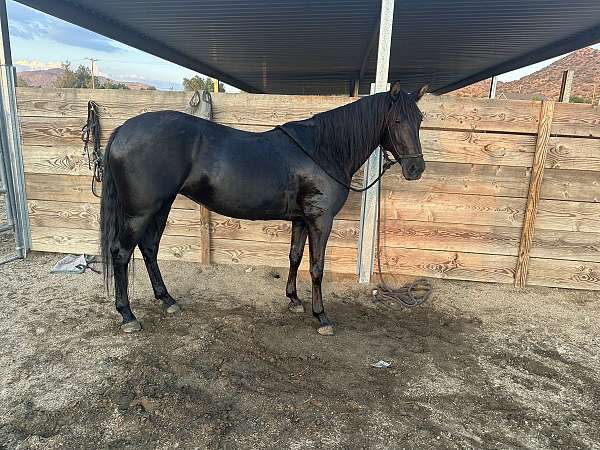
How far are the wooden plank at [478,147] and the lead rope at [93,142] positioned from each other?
3.16 meters

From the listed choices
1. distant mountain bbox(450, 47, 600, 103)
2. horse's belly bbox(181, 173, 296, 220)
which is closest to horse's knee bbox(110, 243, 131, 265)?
horse's belly bbox(181, 173, 296, 220)

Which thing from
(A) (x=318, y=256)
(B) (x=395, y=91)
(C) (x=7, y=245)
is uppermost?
(B) (x=395, y=91)

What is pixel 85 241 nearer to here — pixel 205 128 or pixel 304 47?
pixel 205 128

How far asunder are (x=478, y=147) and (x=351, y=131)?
1512mm

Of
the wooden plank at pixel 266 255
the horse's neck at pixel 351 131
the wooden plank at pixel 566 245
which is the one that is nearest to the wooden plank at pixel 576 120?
the wooden plank at pixel 566 245

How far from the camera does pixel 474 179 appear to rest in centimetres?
359

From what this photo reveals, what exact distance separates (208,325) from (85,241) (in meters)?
2.13

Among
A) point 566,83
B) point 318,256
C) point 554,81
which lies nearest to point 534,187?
point 566,83

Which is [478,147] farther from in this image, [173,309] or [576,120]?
[173,309]

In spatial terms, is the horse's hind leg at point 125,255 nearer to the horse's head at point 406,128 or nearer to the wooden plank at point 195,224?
the wooden plank at point 195,224

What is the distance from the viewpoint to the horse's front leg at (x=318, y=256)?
2811 millimetres

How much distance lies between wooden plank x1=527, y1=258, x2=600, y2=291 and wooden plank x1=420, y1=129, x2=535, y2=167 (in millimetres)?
1005

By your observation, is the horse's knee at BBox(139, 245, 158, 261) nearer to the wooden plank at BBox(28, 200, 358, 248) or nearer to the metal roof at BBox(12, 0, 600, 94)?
the wooden plank at BBox(28, 200, 358, 248)

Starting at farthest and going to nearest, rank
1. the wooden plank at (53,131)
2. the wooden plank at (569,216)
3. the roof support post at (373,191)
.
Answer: the wooden plank at (53,131), the wooden plank at (569,216), the roof support post at (373,191)
